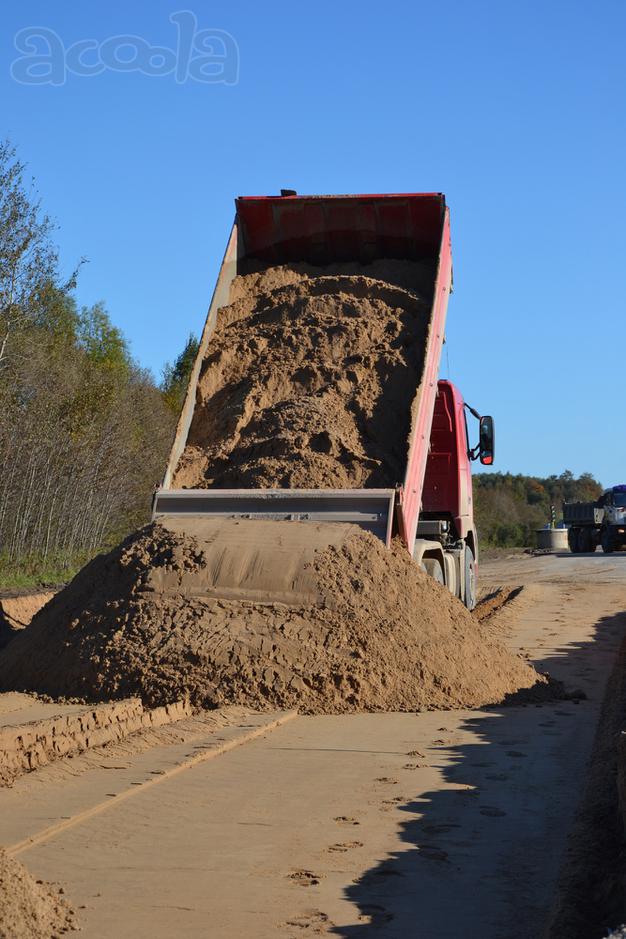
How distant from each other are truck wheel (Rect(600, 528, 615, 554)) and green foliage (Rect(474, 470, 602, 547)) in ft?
56.8

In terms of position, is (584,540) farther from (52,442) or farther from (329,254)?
(329,254)

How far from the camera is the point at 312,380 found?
34.3 feet

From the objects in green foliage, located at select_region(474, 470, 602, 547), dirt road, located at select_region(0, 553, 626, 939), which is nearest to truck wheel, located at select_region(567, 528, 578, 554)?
green foliage, located at select_region(474, 470, 602, 547)

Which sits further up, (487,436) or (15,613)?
(487,436)

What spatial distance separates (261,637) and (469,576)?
21.3ft

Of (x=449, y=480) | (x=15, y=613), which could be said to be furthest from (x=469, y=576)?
(x=15, y=613)

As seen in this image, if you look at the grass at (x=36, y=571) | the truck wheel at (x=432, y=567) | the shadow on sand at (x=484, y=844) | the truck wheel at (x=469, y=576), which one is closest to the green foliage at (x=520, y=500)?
the grass at (x=36, y=571)

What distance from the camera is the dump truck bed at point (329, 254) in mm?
9461

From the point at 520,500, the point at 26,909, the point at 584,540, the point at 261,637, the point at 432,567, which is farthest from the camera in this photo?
the point at 520,500

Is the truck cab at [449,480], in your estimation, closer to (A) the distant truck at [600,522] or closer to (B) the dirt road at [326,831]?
(B) the dirt road at [326,831]

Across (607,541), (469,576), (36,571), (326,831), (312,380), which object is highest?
(312,380)

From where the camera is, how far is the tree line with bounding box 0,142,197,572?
19734mm

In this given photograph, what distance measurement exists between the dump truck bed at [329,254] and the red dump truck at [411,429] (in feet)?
0.03

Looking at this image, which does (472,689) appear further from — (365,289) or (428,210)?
(428,210)
